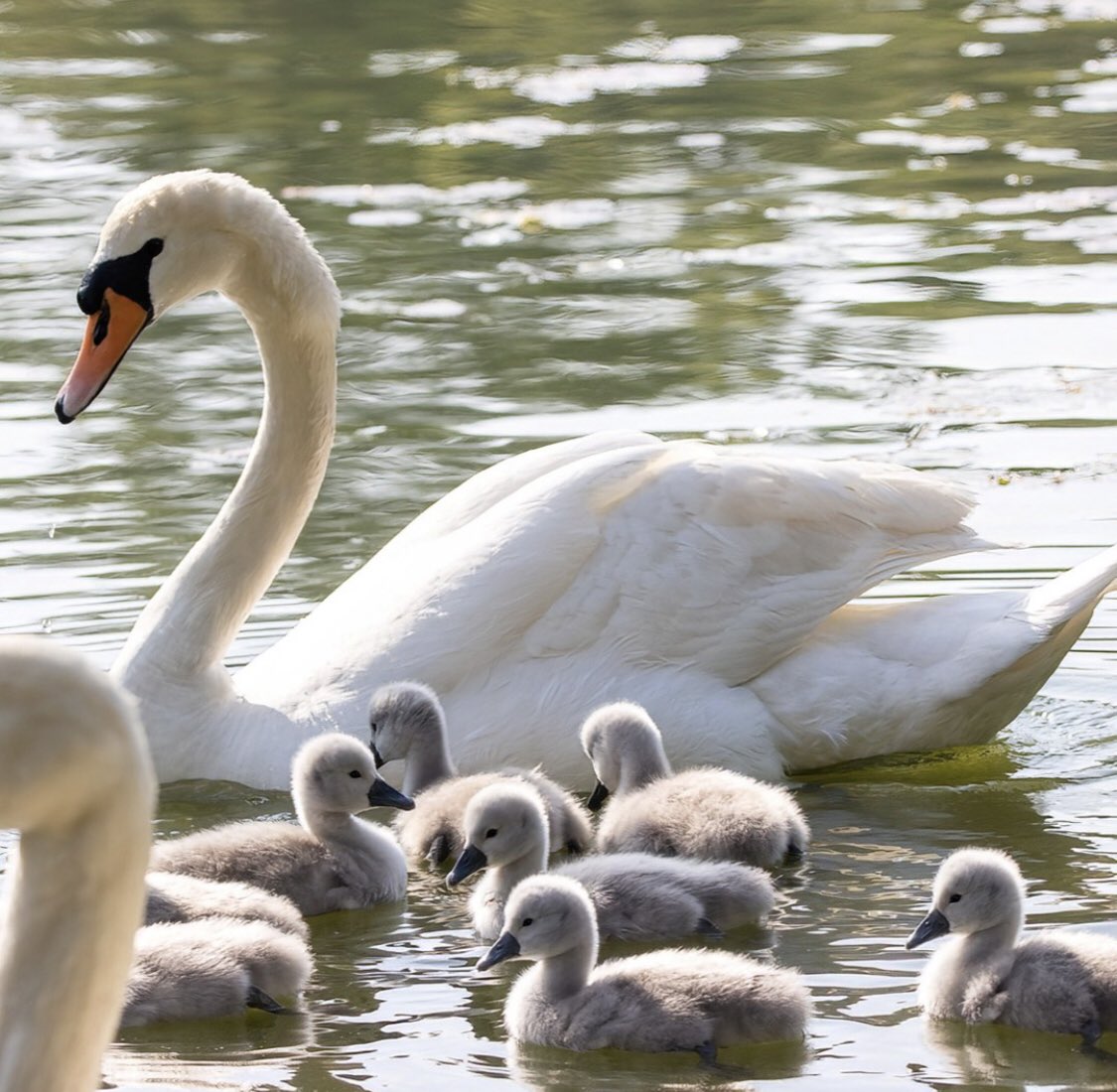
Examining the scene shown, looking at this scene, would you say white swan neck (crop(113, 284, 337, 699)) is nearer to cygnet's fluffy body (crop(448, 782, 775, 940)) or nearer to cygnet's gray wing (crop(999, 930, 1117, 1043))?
cygnet's fluffy body (crop(448, 782, 775, 940))

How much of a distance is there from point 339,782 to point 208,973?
3.14ft

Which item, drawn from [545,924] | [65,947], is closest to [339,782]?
[545,924]

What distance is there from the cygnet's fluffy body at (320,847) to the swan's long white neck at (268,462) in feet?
3.76

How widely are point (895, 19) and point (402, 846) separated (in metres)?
15.8

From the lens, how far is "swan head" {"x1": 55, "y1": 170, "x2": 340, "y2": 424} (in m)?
7.53

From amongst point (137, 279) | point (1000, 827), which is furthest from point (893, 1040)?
point (137, 279)

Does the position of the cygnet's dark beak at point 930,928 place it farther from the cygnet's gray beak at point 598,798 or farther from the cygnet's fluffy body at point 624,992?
the cygnet's gray beak at point 598,798

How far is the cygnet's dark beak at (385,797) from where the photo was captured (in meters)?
6.50

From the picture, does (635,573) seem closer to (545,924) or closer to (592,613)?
(592,613)

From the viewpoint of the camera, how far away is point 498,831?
615cm

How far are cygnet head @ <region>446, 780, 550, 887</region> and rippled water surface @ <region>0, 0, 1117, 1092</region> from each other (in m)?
0.22

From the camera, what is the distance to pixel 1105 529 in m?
8.97

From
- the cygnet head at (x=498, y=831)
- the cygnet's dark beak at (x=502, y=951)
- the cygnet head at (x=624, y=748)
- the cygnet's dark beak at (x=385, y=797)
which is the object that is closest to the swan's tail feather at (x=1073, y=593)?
the cygnet head at (x=624, y=748)

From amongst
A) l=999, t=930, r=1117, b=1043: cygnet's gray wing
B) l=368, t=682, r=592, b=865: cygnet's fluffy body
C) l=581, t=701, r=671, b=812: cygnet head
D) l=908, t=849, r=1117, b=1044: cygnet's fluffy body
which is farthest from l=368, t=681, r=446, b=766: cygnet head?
l=999, t=930, r=1117, b=1043: cygnet's gray wing
